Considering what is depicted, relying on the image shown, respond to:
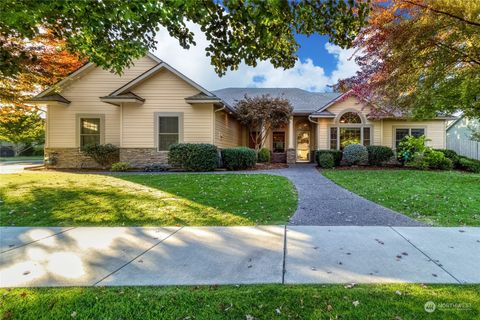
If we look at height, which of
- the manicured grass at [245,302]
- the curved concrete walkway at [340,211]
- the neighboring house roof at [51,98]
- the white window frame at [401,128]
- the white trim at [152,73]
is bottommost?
the manicured grass at [245,302]

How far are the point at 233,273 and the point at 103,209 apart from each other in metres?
4.27

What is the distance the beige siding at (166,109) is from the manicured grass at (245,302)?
11331mm

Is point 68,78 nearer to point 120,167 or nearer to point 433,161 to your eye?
point 120,167

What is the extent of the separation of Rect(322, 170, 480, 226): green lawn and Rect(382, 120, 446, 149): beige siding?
21.6 feet

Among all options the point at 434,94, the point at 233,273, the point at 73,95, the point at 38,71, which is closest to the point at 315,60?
the point at 434,94

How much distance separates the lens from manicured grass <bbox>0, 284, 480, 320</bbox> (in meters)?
2.42

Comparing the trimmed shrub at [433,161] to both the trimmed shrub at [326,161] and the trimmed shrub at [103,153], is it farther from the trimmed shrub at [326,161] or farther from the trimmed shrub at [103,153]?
Answer: the trimmed shrub at [103,153]

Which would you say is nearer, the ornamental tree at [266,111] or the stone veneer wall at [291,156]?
the ornamental tree at [266,111]

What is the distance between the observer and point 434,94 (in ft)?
25.4

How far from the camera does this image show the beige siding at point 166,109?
13750 millimetres

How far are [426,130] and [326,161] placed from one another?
25.7ft

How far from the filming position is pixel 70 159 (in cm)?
1483

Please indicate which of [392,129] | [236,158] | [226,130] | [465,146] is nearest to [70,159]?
[226,130]

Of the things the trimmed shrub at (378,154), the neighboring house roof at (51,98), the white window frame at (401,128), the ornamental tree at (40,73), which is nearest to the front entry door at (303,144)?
the trimmed shrub at (378,154)
